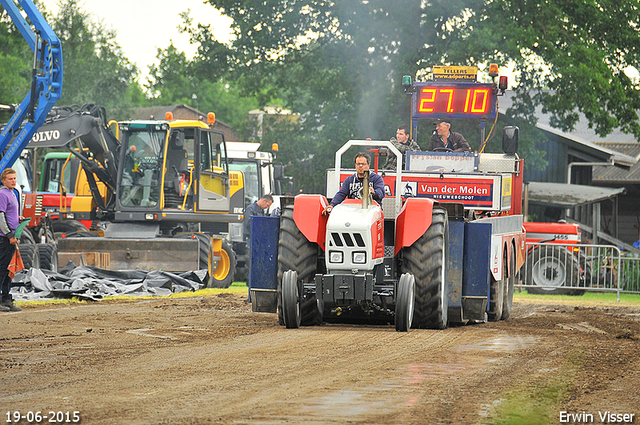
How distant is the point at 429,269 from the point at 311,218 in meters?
1.48

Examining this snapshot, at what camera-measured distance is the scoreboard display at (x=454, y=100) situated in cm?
1548

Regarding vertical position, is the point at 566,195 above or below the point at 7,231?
above

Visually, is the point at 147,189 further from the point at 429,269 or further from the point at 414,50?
the point at 414,50

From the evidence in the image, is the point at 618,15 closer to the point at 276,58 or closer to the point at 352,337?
the point at 276,58

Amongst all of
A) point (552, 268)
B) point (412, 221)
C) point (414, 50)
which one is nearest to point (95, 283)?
point (412, 221)

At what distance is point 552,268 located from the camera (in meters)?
22.4

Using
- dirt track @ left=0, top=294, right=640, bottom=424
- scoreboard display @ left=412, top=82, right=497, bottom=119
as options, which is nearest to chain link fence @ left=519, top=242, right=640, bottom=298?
scoreboard display @ left=412, top=82, right=497, bottom=119

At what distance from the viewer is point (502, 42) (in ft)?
98.0

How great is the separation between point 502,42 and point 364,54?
4.53 m

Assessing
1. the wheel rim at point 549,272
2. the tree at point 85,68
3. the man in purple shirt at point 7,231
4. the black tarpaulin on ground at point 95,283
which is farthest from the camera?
the tree at point 85,68

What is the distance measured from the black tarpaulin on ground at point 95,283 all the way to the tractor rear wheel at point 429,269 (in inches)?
256

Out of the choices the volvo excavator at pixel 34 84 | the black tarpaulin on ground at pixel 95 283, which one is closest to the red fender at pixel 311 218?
the black tarpaulin on ground at pixel 95 283

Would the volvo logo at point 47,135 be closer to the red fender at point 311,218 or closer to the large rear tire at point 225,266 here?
Answer: the large rear tire at point 225,266

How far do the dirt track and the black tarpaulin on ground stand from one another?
10.2 feet
